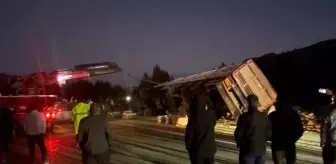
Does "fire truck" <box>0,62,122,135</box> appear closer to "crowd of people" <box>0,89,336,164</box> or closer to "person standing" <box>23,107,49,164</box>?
"person standing" <box>23,107,49,164</box>

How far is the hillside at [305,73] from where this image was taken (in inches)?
965

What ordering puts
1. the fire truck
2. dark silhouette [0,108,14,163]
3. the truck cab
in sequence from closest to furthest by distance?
dark silhouette [0,108,14,163] → the fire truck → the truck cab

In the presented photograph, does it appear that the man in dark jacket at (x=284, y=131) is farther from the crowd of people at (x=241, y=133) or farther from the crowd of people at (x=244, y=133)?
the crowd of people at (x=244, y=133)

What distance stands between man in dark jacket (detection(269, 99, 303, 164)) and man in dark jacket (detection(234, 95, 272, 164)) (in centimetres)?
83

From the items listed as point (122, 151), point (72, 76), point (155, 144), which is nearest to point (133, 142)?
point (155, 144)

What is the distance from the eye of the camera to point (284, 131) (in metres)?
7.23

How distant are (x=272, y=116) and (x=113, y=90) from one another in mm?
50004

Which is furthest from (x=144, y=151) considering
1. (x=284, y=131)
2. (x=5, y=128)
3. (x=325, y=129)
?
(x=325, y=129)

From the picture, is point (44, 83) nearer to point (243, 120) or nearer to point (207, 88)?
point (207, 88)

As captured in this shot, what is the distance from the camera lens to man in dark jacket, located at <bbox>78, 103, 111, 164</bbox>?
6887mm

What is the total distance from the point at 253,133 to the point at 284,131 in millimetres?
1123

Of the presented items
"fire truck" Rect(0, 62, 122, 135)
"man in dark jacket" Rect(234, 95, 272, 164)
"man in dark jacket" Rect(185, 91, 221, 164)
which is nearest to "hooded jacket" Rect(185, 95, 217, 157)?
"man in dark jacket" Rect(185, 91, 221, 164)

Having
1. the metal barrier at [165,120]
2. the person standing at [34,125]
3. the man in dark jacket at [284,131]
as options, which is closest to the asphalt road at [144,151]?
the person standing at [34,125]

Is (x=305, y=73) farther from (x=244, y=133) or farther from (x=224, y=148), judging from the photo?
(x=244, y=133)
